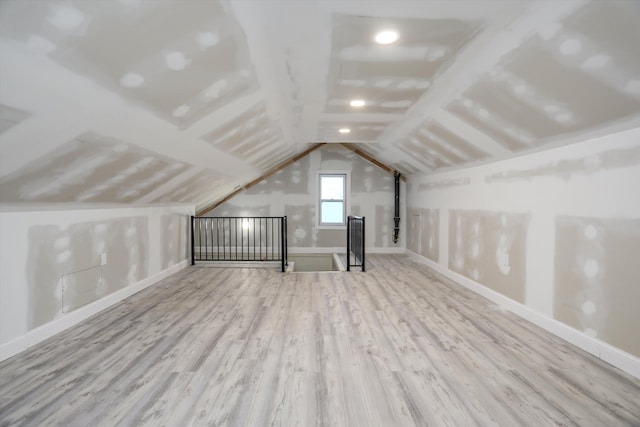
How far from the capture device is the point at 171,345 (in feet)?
10.1

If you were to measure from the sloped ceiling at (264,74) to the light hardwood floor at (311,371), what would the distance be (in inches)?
57.6

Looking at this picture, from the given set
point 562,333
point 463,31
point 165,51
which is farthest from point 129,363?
point 562,333

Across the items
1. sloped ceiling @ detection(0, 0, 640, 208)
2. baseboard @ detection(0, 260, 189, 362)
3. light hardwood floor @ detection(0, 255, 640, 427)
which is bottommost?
light hardwood floor @ detection(0, 255, 640, 427)

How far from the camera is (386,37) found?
2361 millimetres

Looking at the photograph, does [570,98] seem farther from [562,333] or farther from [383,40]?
[562,333]

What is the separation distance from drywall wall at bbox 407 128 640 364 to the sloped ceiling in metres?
0.26

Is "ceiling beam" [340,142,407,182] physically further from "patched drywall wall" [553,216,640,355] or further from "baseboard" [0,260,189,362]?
"patched drywall wall" [553,216,640,355]

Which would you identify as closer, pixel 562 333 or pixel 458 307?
pixel 562 333

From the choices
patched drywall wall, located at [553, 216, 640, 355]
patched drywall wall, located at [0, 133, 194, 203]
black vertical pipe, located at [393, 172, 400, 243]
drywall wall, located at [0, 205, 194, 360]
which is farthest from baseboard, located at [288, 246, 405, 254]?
patched drywall wall, located at [553, 216, 640, 355]

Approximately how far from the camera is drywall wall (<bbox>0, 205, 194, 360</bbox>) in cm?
289

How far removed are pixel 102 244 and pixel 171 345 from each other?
1.84 meters

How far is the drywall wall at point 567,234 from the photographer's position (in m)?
2.61

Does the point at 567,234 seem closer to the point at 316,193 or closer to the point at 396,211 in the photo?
the point at 396,211

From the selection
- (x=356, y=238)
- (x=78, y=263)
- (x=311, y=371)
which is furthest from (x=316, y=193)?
Answer: (x=311, y=371)
